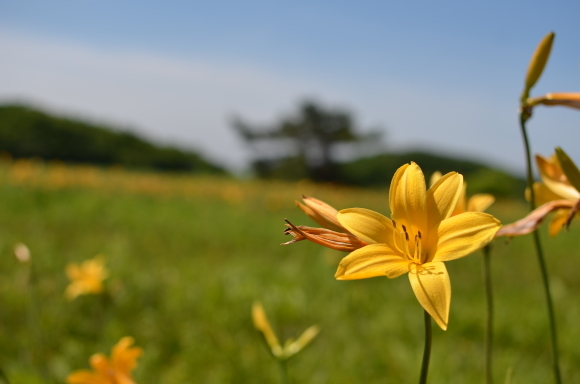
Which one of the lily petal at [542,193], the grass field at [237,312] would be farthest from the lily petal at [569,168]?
the grass field at [237,312]

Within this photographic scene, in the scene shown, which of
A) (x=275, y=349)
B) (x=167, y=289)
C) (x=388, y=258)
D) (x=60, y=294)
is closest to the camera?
(x=388, y=258)

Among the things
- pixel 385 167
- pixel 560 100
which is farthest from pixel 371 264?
pixel 385 167

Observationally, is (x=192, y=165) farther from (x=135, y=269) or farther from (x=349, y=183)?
(x=135, y=269)

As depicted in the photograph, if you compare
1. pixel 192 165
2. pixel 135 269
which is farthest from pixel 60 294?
pixel 192 165

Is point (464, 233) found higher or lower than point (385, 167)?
higher

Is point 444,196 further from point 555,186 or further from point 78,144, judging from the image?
point 78,144

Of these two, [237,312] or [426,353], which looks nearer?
[426,353]
